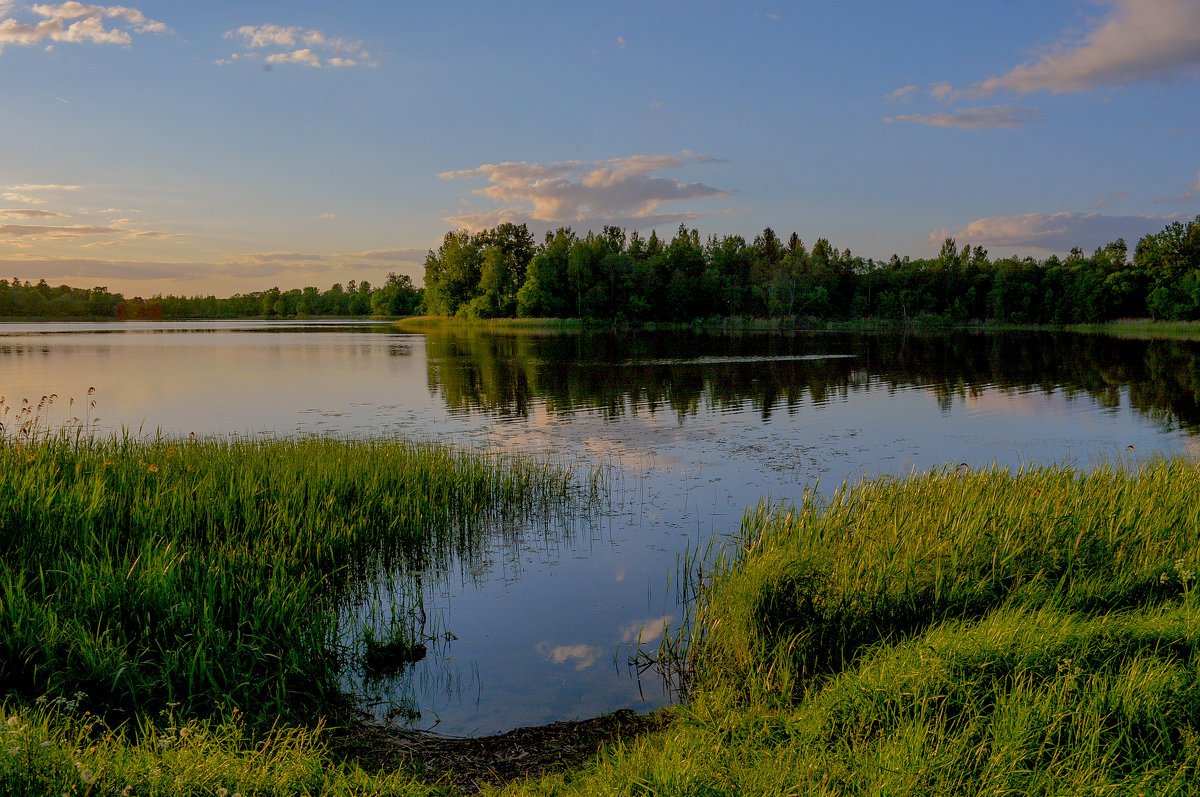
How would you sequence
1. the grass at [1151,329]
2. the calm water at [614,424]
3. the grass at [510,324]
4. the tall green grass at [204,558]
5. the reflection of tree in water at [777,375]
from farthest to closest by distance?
the grass at [510,324] → the grass at [1151,329] → the reflection of tree in water at [777,375] → the calm water at [614,424] → the tall green grass at [204,558]

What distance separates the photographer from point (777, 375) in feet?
135

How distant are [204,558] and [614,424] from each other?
1750 centimetres

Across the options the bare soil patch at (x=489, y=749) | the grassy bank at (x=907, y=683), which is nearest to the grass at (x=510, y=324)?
the grassy bank at (x=907, y=683)

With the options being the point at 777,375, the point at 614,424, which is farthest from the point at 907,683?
the point at 777,375

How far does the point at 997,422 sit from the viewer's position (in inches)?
986

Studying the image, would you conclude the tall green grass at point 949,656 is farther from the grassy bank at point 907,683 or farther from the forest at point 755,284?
the forest at point 755,284

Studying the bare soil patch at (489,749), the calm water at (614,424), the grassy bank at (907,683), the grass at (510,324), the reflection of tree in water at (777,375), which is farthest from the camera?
the grass at (510,324)

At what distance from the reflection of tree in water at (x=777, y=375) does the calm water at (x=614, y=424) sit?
0.86 feet

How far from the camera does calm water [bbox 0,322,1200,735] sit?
342 inches

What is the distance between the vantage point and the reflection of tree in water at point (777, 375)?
98.3ft

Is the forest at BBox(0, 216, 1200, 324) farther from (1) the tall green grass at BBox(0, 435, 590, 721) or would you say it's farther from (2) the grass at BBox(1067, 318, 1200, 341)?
(1) the tall green grass at BBox(0, 435, 590, 721)

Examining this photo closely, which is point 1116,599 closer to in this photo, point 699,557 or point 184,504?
point 699,557

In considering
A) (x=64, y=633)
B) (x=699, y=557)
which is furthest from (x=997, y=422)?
(x=64, y=633)

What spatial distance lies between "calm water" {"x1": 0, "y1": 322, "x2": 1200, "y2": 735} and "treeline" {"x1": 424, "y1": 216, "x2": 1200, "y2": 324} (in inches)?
2005
